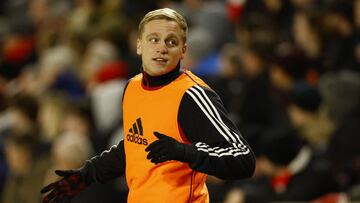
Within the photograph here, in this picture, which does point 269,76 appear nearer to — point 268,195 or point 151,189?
point 268,195

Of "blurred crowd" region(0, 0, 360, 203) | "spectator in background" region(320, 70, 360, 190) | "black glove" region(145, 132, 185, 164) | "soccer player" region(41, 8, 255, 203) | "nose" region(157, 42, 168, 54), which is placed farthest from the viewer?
"spectator in background" region(320, 70, 360, 190)

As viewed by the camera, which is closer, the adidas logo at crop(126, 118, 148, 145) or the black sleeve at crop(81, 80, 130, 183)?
the adidas logo at crop(126, 118, 148, 145)

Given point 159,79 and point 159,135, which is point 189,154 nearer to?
point 159,135

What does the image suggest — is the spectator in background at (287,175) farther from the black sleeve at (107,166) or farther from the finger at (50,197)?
the finger at (50,197)

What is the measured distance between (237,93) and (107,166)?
3741 mm

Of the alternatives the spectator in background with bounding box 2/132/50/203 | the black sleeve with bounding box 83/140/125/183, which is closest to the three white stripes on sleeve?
the black sleeve with bounding box 83/140/125/183

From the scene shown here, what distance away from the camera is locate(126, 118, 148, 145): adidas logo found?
3046 mm

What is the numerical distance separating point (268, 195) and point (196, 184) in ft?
7.72

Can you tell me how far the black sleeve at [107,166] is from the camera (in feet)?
10.7

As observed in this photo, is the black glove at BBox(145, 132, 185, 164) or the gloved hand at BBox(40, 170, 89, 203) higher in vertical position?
the gloved hand at BBox(40, 170, 89, 203)

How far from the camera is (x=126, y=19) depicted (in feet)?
28.3

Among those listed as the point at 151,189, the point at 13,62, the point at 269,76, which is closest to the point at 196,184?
the point at 151,189

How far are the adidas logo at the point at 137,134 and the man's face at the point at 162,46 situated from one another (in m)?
0.18

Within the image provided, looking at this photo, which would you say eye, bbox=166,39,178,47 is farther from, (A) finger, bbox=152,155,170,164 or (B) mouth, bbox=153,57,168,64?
(A) finger, bbox=152,155,170,164
